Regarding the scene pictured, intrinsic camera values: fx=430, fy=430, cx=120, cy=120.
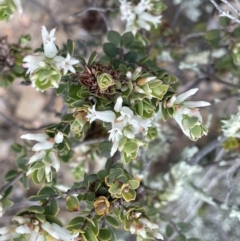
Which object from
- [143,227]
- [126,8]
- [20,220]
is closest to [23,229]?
[20,220]

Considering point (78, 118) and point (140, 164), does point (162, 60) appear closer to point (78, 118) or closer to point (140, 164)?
point (140, 164)

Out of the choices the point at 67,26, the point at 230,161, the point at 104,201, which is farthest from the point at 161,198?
the point at 67,26

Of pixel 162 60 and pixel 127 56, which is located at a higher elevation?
pixel 127 56

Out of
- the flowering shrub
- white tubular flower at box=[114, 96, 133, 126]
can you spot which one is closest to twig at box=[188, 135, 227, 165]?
the flowering shrub

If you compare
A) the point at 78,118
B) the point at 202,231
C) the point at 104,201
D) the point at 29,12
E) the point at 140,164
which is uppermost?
the point at 78,118

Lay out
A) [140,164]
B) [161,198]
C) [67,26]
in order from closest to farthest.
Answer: [161,198] < [140,164] < [67,26]

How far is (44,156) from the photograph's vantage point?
2.81 feet

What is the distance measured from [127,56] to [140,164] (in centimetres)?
50

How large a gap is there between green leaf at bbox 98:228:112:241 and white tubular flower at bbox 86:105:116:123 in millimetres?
232

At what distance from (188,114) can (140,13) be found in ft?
1.15

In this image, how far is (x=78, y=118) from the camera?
2.81ft

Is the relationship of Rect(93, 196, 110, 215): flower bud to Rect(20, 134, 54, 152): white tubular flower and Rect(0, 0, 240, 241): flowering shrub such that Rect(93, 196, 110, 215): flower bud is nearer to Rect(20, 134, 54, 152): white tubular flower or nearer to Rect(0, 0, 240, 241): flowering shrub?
Rect(0, 0, 240, 241): flowering shrub

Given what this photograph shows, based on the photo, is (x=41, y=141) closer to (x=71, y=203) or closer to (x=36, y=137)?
(x=36, y=137)

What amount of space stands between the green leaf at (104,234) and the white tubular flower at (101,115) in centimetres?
23
